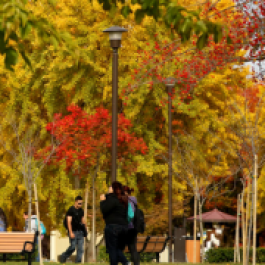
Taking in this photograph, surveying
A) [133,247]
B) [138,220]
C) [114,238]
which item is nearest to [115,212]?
[114,238]

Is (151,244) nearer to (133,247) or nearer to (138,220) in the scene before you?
(133,247)

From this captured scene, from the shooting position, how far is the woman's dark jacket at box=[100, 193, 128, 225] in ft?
37.1

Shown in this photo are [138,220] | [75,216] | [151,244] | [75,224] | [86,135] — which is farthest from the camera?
[86,135]

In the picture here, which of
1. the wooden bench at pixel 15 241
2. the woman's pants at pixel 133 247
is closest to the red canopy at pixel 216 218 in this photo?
the wooden bench at pixel 15 241

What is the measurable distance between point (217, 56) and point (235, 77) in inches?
660

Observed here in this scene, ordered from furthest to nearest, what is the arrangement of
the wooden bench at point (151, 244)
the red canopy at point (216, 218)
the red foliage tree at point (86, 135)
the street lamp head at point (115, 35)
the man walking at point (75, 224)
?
1. the red canopy at point (216, 218)
2. the red foliage tree at point (86, 135)
3. the wooden bench at point (151, 244)
4. the man walking at point (75, 224)
5. the street lamp head at point (115, 35)

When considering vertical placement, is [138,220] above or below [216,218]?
above

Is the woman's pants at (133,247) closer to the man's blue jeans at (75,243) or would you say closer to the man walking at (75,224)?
the man walking at (75,224)

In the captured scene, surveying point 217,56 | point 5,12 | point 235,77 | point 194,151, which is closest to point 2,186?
→ point 194,151

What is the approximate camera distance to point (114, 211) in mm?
11398

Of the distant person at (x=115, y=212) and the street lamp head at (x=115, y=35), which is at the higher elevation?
the street lamp head at (x=115, y=35)

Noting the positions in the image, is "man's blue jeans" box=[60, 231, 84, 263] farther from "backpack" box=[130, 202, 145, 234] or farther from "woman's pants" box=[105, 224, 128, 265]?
"woman's pants" box=[105, 224, 128, 265]

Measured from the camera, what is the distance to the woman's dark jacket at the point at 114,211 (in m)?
11.3

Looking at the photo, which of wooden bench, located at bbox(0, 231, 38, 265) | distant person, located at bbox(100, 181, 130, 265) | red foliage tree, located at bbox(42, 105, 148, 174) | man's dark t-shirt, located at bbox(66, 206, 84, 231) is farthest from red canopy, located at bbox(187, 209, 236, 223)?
distant person, located at bbox(100, 181, 130, 265)
